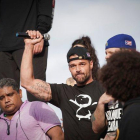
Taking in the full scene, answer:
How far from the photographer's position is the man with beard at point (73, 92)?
4.53 m

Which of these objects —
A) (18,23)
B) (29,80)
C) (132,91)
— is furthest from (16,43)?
(132,91)

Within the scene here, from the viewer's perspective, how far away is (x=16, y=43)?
17.6 ft

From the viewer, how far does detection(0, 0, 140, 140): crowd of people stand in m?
4.38

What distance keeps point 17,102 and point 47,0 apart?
169 centimetres

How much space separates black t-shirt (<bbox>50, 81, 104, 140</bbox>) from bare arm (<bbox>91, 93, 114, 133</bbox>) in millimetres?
285

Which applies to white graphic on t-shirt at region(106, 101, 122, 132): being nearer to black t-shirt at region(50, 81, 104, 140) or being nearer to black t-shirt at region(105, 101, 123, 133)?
black t-shirt at region(105, 101, 123, 133)

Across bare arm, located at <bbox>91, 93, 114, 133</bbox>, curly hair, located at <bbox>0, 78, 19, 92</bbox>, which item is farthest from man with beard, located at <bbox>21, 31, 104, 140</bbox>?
curly hair, located at <bbox>0, 78, 19, 92</bbox>

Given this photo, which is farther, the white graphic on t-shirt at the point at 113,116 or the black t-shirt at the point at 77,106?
the black t-shirt at the point at 77,106

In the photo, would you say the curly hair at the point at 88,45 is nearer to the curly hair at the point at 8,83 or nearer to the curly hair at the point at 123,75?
the curly hair at the point at 8,83

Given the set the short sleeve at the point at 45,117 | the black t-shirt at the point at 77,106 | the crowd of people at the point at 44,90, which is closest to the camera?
the crowd of people at the point at 44,90

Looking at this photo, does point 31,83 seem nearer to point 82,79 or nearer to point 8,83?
point 82,79

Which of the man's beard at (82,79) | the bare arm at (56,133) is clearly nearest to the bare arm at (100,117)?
the man's beard at (82,79)

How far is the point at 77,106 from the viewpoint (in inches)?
182

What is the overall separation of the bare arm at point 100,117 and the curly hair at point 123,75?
1093mm
